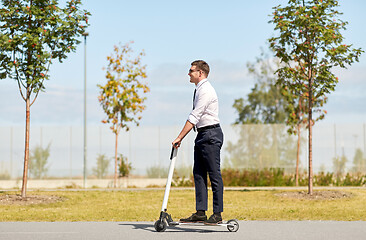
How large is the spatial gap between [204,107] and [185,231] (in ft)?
5.73

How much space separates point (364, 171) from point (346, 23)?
1199cm

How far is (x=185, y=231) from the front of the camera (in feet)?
25.2

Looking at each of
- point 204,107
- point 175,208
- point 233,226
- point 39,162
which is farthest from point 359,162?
point 204,107

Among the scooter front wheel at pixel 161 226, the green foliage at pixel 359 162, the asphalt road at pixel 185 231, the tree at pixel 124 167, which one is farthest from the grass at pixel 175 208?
the green foliage at pixel 359 162

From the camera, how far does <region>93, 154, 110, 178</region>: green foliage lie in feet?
87.6

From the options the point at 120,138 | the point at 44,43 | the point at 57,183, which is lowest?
the point at 57,183

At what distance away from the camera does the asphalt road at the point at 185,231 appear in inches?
286

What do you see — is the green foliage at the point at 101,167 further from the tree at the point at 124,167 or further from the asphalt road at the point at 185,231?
the asphalt road at the point at 185,231

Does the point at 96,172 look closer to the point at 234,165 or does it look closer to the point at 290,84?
the point at 234,165

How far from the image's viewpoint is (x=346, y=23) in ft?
52.3

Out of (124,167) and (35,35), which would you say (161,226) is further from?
(124,167)

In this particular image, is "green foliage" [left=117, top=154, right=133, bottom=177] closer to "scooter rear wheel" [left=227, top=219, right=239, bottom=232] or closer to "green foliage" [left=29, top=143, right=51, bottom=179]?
"green foliage" [left=29, top=143, right=51, bottom=179]

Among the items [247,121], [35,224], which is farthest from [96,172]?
[35,224]

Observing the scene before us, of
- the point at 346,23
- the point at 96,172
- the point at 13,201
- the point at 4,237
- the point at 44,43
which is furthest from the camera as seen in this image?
the point at 96,172
